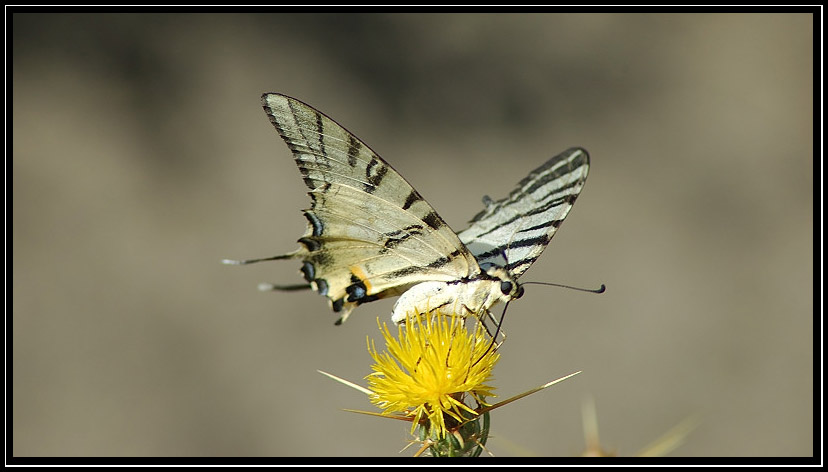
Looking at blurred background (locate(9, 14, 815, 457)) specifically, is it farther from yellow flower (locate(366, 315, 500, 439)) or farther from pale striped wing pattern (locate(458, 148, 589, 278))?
yellow flower (locate(366, 315, 500, 439))

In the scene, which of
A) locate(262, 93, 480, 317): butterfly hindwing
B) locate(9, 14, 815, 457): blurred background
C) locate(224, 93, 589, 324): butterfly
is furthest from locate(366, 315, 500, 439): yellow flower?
locate(9, 14, 815, 457): blurred background

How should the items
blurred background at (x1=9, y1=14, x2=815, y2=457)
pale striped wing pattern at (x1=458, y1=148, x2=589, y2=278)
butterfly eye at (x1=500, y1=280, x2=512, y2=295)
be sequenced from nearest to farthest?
butterfly eye at (x1=500, y1=280, x2=512, y2=295) < pale striped wing pattern at (x1=458, y1=148, x2=589, y2=278) < blurred background at (x1=9, y1=14, x2=815, y2=457)

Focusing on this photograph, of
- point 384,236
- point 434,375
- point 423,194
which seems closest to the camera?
point 434,375

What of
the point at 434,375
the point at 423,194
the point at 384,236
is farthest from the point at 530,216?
the point at 423,194

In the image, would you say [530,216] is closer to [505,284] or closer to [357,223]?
[505,284]

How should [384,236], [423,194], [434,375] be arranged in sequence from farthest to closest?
[423,194]
[384,236]
[434,375]
